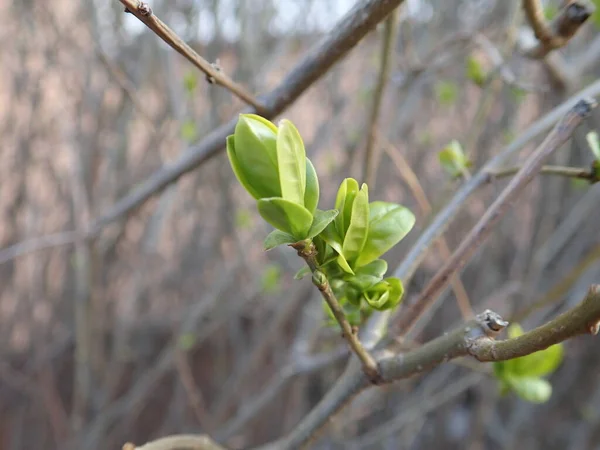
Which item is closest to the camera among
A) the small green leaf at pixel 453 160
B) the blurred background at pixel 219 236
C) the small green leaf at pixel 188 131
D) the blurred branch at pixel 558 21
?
the blurred branch at pixel 558 21

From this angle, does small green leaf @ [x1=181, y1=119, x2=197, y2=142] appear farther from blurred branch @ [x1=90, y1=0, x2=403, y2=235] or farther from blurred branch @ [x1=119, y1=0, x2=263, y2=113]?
blurred branch @ [x1=119, y1=0, x2=263, y2=113]

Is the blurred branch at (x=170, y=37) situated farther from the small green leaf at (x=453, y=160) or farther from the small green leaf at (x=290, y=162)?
the small green leaf at (x=453, y=160)

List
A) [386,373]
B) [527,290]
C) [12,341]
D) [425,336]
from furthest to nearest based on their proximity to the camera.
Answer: [425,336], [12,341], [527,290], [386,373]

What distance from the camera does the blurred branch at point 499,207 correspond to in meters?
0.51

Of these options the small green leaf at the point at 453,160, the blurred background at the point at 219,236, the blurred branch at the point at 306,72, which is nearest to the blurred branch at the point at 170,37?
the blurred branch at the point at 306,72

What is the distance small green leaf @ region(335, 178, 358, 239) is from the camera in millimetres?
396

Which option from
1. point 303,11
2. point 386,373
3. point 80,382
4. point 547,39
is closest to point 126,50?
point 303,11

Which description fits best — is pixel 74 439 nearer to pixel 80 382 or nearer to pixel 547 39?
pixel 80 382

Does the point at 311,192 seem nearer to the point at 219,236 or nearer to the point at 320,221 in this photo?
the point at 320,221

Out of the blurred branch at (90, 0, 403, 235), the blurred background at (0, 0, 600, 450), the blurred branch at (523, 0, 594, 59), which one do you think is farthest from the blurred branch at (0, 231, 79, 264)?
the blurred branch at (523, 0, 594, 59)

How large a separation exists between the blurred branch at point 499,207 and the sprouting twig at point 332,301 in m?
0.10

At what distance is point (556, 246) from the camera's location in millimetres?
1771

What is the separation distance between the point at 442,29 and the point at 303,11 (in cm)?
52

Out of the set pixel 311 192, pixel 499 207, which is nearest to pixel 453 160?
pixel 499 207
